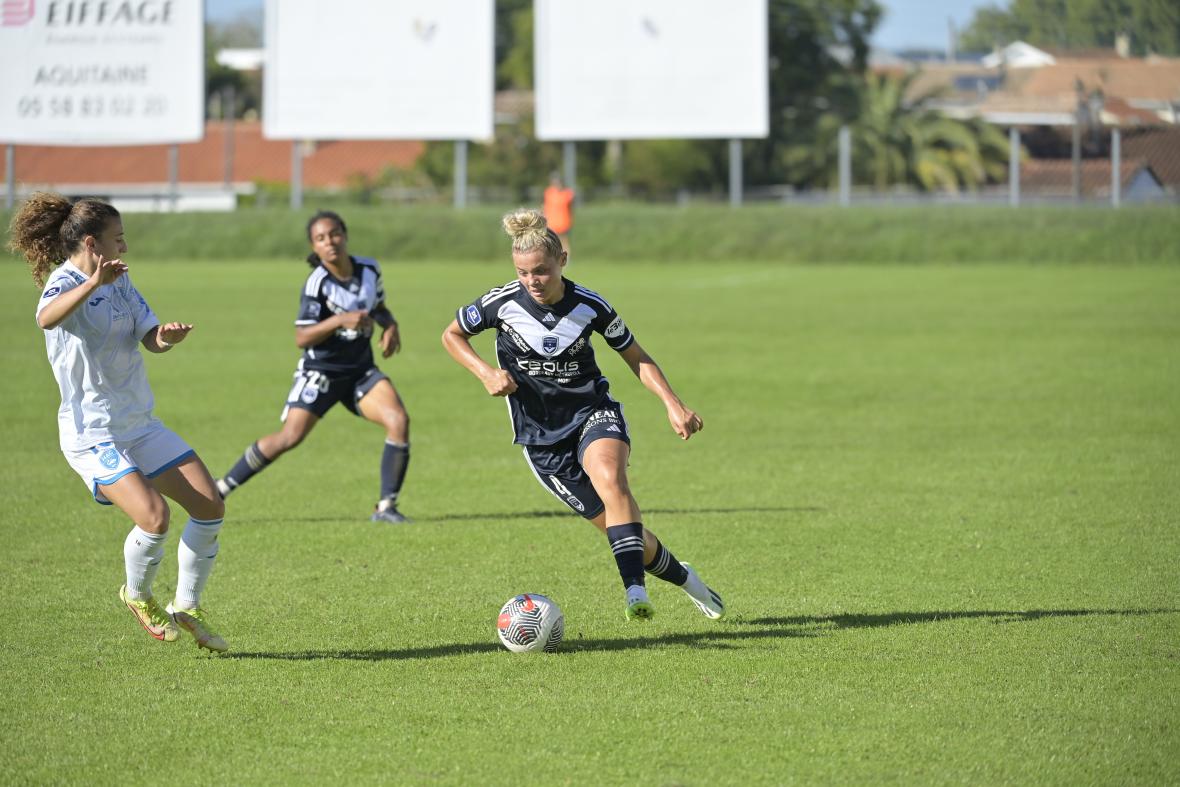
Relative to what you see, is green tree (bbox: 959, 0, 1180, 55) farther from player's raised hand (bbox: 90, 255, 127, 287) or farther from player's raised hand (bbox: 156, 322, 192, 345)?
player's raised hand (bbox: 90, 255, 127, 287)

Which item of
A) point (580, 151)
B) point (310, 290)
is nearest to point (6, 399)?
point (310, 290)

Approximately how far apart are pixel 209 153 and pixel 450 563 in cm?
7005

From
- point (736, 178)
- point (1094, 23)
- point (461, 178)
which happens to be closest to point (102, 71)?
point (461, 178)

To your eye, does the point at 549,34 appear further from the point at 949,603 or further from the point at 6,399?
the point at 949,603

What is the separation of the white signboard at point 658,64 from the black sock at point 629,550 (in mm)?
36944

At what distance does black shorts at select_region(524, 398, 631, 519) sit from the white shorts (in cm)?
158

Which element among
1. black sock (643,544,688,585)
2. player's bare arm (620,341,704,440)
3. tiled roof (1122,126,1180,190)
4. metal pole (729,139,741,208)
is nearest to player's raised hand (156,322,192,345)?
player's bare arm (620,341,704,440)

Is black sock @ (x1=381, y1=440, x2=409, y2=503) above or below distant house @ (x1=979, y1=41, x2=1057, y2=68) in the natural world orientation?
below

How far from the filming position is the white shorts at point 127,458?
20.1 feet

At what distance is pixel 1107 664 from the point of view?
6148mm

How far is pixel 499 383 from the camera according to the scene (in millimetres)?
6328

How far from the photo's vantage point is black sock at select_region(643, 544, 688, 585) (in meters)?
6.71

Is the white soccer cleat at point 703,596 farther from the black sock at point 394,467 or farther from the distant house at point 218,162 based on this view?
the distant house at point 218,162

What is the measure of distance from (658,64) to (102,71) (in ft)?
53.6
